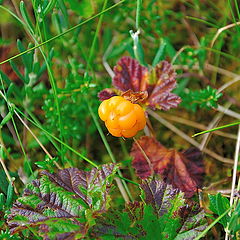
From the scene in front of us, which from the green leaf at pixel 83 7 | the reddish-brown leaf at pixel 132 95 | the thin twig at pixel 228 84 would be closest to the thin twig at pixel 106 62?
the green leaf at pixel 83 7

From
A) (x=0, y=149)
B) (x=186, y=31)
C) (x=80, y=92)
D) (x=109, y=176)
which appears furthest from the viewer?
(x=186, y=31)

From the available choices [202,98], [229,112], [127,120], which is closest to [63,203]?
[127,120]

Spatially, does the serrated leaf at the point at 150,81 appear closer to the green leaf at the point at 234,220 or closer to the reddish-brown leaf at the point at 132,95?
the reddish-brown leaf at the point at 132,95

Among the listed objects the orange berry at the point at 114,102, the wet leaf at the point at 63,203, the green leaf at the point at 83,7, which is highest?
the green leaf at the point at 83,7

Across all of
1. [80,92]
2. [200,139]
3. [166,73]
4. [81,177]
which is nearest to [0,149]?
[81,177]

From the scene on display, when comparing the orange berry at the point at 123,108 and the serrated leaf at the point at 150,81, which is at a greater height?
the orange berry at the point at 123,108

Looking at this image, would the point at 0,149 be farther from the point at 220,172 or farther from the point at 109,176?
the point at 220,172
